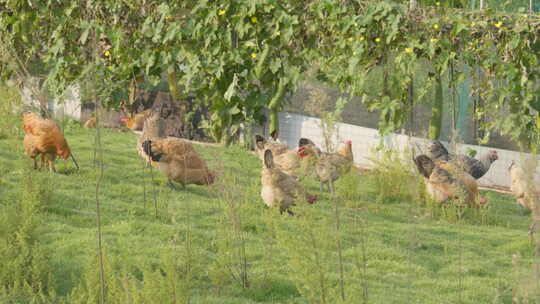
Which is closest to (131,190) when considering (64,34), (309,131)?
(64,34)

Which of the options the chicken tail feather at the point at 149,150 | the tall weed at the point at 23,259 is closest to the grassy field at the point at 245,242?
the tall weed at the point at 23,259

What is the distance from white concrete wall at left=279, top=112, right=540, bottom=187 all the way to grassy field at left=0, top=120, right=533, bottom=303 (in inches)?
39.9

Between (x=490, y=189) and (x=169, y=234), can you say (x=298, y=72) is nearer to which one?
(x=169, y=234)

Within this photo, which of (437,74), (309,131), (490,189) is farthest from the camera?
(309,131)

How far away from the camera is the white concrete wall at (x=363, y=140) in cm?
911

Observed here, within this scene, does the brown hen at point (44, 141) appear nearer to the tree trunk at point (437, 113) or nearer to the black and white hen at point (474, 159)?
the tree trunk at point (437, 113)

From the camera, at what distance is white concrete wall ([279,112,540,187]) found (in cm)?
911

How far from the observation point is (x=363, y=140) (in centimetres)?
947

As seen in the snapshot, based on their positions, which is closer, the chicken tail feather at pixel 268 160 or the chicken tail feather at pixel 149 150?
the chicken tail feather at pixel 268 160

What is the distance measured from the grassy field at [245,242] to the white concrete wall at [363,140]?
1013 mm

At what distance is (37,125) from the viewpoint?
6770 millimetres

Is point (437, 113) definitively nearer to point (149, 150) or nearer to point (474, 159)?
point (149, 150)

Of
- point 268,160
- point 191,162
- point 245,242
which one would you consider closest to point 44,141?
point 191,162

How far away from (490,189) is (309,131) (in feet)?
7.69
